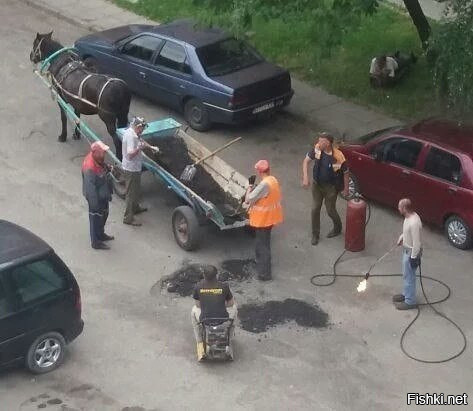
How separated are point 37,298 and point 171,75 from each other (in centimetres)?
767

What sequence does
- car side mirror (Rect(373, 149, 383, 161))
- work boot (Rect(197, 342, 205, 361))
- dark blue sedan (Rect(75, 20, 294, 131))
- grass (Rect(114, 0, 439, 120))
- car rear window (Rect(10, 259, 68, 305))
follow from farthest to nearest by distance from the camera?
grass (Rect(114, 0, 439, 120)) → dark blue sedan (Rect(75, 20, 294, 131)) → car side mirror (Rect(373, 149, 383, 161)) → work boot (Rect(197, 342, 205, 361)) → car rear window (Rect(10, 259, 68, 305))

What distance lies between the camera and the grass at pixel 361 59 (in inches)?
696

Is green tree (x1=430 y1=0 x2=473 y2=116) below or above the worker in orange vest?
above

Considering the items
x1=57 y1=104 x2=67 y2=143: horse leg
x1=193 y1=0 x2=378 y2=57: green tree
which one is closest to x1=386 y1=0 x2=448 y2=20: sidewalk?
x1=193 y1=0 x2=378 y2=57: green tree

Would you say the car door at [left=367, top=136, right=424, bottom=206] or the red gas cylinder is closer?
the red gas cylinder

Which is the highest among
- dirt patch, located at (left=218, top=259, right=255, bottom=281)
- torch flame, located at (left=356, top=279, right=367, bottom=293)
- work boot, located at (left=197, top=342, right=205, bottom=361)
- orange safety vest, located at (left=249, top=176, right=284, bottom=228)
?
orange safety vest, located at (left=249, top=176, right=284, bottom=228)

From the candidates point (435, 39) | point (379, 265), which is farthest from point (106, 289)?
point (435, 39)

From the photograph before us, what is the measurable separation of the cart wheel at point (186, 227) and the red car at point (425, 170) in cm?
294

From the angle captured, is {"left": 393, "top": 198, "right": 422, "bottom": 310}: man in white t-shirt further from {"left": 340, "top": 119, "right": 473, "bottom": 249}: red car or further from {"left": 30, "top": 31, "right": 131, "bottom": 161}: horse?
{"left": 30, "top": 31, "right": 131, "bottom": 161}: horse

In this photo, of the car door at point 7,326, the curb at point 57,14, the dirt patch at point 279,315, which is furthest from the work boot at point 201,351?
the curb at point 57,14

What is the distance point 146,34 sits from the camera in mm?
17391

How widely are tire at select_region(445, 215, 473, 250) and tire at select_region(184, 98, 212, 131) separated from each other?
17.5 feet

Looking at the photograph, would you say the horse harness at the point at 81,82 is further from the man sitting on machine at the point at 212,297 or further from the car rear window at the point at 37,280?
the man sitting on machine at the point at 212,297

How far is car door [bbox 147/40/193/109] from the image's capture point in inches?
656
